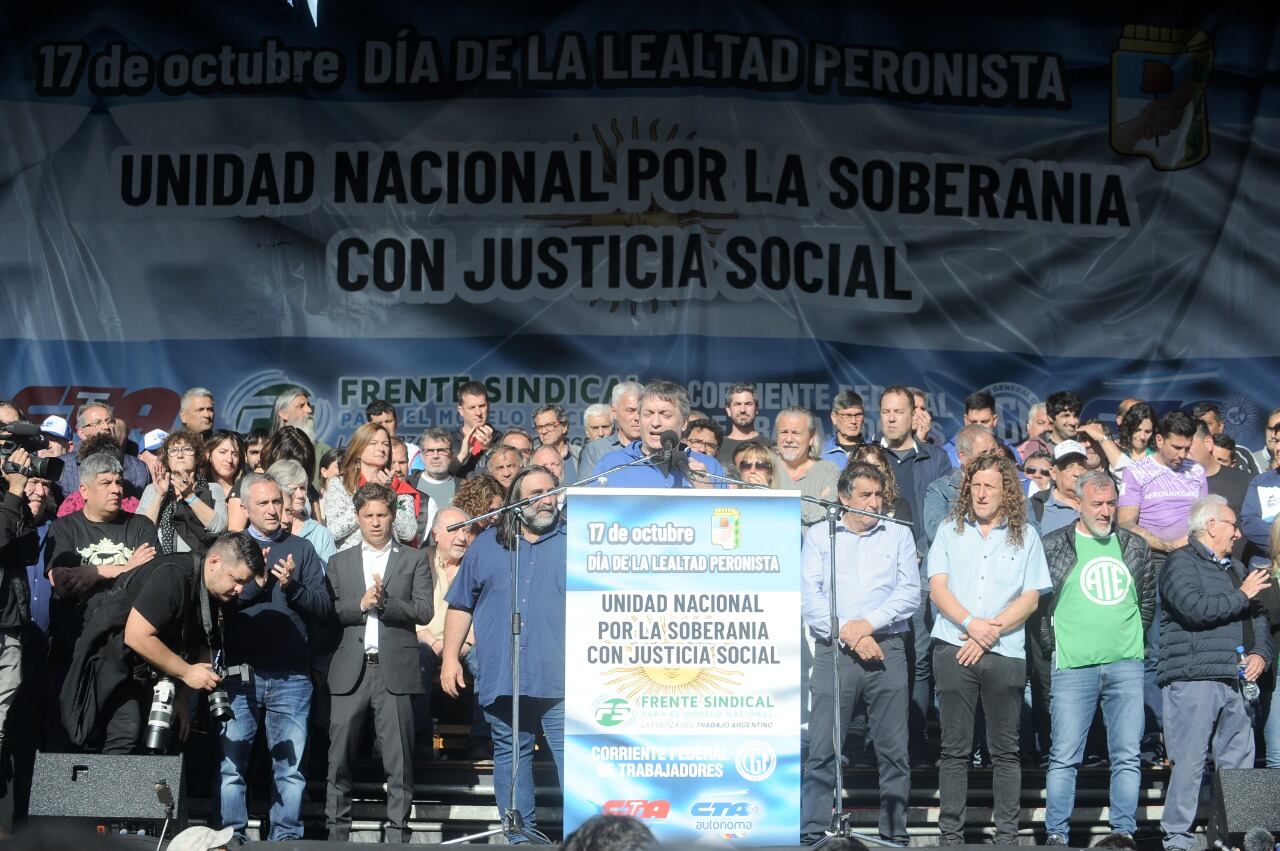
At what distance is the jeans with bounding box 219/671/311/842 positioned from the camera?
6.80 m

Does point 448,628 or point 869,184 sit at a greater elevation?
point 869,184

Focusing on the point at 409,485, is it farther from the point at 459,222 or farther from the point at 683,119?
the point at 683,119

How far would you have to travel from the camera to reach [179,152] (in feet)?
36.0

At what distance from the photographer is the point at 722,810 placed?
18.7 feet

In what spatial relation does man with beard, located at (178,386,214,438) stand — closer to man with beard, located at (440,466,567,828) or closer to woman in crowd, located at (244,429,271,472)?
woman in crowd, located at (244,429,271,472)

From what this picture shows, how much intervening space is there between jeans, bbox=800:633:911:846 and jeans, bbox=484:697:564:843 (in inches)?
45.6

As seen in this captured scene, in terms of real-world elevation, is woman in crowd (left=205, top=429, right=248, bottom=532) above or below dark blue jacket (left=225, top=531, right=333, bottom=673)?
above

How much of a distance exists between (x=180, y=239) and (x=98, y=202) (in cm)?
65

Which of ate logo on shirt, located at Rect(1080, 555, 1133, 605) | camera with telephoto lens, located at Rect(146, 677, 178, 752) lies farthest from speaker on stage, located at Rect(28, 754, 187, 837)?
ate logo on shirt, located at Rect(1080, 555, 1133, 605)

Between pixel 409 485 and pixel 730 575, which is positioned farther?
pixel 409 485

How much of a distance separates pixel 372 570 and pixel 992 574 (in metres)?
2.85

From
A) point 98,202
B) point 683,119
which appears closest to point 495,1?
point 683,119

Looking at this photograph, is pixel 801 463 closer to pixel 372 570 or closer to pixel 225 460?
pixel 372 570

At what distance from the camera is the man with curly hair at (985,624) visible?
7.02 m
